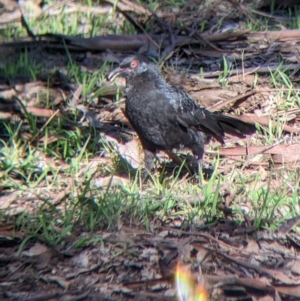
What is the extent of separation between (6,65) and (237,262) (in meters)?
3.99

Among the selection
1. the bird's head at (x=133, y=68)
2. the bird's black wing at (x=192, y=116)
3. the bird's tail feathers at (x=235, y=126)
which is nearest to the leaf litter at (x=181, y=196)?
the bird's tail feathers at (x=235, y=126)

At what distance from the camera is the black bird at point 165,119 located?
6.54 meters

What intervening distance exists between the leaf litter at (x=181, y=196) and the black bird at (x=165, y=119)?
0.83 feet

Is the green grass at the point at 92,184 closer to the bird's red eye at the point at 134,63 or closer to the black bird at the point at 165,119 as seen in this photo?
the black bird at the point at 165,119

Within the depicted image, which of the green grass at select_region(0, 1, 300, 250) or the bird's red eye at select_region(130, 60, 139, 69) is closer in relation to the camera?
the green grass at select_region(0, 1, 300, 250)

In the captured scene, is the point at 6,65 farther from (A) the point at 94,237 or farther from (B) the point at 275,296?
(B) the point at 275,296

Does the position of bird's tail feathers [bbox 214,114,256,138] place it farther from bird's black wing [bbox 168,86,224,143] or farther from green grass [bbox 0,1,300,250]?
green grass [bbox 0,1,300,250]

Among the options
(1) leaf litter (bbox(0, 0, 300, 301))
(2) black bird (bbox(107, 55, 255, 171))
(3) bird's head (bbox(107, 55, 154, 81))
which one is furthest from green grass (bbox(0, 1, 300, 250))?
(3) bird's head (bbox(107, 55, 154, 81))

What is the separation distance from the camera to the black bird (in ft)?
21.4

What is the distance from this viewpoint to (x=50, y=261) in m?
5.01

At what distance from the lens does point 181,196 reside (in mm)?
5863

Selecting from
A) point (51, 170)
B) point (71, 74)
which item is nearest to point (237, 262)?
point (51, 170)

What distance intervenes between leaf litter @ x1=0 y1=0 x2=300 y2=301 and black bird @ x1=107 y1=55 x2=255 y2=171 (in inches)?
9.9

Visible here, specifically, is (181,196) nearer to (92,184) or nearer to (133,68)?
(92,184)
